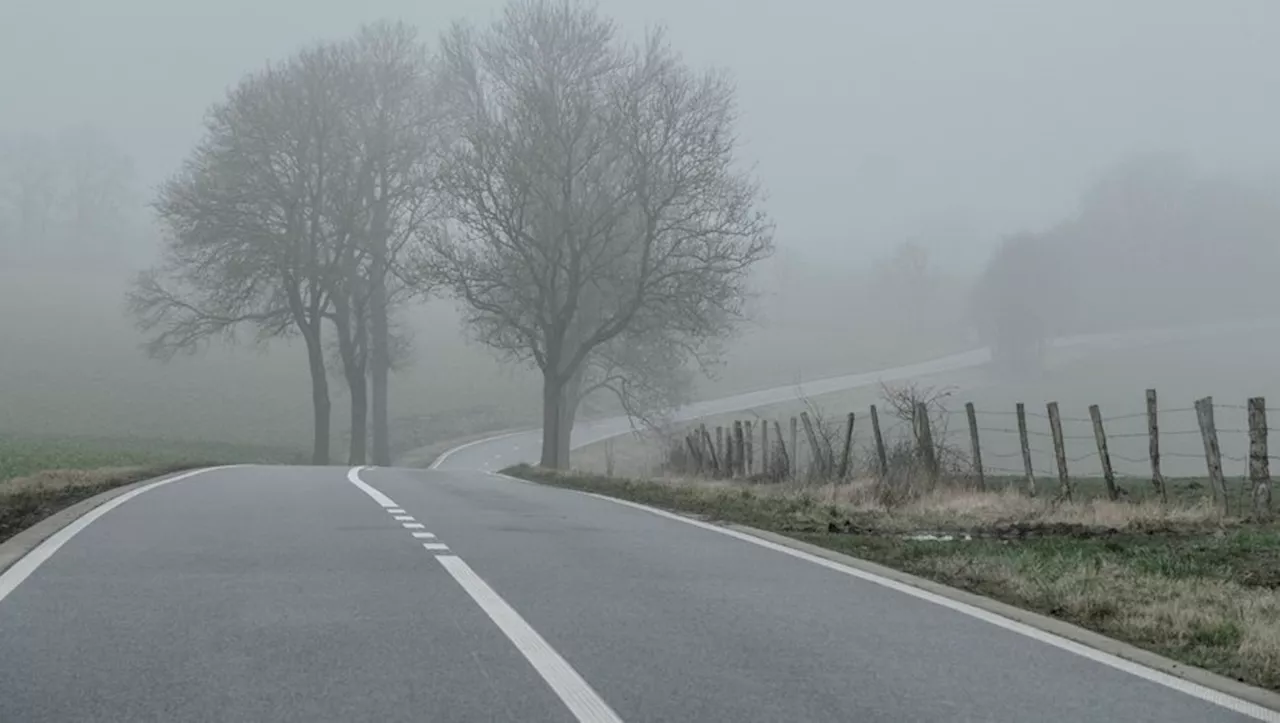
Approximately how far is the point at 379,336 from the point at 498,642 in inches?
1510

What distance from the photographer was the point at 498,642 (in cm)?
724

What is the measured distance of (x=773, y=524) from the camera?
15156mm

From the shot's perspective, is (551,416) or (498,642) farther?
(551,416)

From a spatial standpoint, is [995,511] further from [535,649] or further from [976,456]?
[535,649]

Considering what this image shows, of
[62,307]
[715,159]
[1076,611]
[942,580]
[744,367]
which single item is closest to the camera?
[1076,611]

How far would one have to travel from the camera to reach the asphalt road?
5910 mm

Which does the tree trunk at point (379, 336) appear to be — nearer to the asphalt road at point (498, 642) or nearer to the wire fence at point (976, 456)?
the wire fence at point (976, 456)

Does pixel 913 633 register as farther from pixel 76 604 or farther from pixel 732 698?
pixel 76 604

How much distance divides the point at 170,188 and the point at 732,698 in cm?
3668

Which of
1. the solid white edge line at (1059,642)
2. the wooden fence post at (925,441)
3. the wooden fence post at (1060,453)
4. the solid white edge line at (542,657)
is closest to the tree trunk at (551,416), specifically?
the wooden fence post at (925,441)

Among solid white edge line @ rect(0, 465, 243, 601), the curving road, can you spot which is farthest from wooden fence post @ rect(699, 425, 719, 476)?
the curving road

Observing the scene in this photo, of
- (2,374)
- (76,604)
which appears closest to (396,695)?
(76,604)

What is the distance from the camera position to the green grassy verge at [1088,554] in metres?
8.23

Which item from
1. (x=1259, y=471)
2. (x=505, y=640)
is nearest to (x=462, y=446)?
(x=1259, y=471)
